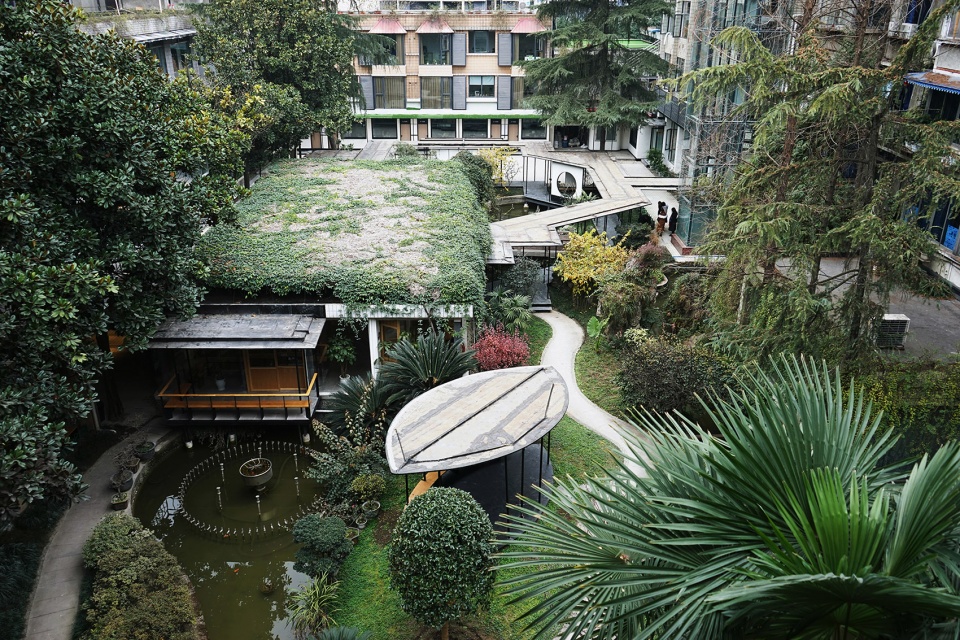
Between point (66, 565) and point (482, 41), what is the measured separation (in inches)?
1697

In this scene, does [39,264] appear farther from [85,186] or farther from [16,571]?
[16,571]

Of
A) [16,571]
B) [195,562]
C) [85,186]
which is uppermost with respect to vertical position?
[85,186]

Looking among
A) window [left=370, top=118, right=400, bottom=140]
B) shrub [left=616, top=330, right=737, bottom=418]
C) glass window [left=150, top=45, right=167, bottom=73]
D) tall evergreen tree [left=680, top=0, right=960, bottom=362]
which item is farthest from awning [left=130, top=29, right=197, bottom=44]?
tall evergreen tree [left=680, top=0, right=960, bottom=362]

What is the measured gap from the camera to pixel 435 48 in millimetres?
49531

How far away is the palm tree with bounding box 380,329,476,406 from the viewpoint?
57.7ft

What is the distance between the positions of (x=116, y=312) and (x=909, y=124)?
17315mm

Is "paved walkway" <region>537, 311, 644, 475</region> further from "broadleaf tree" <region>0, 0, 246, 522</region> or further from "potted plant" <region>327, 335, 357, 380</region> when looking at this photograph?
"broadleaf tree" <region>0, 0, 246, 522</region>

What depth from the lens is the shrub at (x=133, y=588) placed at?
41.5 ft

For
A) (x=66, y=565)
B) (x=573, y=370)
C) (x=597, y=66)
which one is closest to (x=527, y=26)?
(x=597, y=66)

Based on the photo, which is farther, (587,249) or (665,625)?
(587,249)

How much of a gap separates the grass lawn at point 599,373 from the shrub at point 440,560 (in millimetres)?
8305

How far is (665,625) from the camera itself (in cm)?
607

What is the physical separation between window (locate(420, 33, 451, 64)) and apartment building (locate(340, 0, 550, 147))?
0.06m

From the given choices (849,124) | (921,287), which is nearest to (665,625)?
(921,287)
